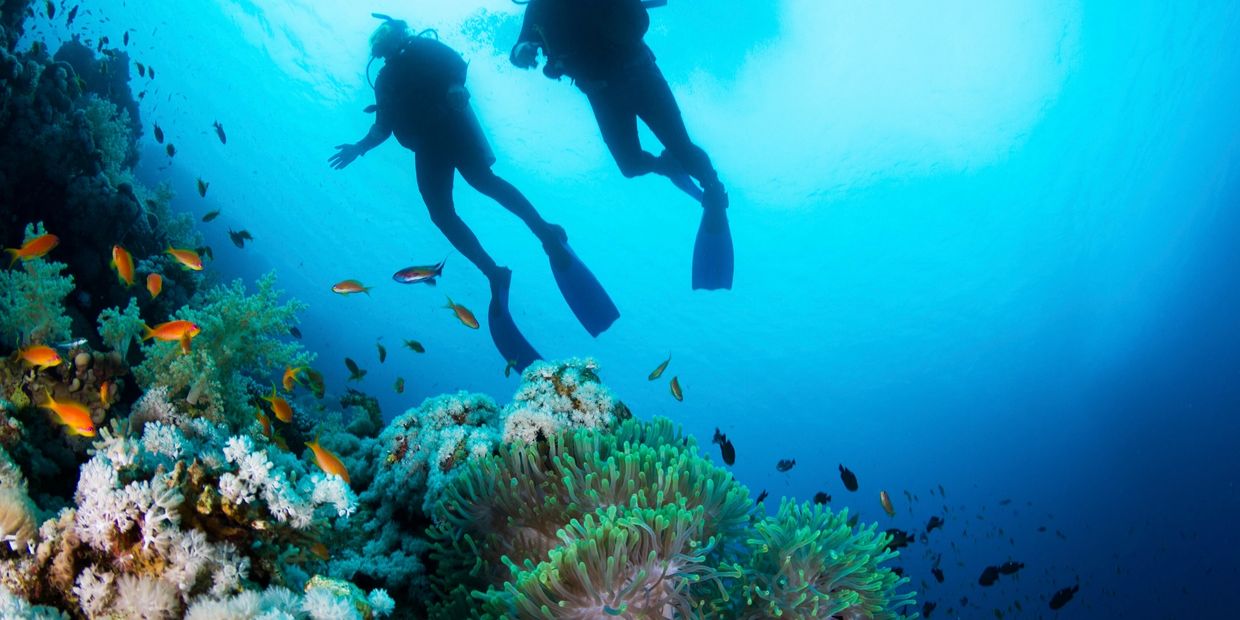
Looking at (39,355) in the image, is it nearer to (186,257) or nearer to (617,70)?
(186,257)

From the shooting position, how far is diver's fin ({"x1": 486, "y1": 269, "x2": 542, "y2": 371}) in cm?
945

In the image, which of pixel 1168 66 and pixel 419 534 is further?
pixel 1168 66

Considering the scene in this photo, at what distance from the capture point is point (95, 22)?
35219 mm

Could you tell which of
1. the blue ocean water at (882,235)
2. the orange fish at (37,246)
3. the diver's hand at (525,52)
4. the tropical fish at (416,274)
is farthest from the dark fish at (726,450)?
the blue ocean water at (882,235)

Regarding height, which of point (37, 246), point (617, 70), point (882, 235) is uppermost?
point (882, 235)

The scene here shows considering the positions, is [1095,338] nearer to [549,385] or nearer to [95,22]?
[549,385]

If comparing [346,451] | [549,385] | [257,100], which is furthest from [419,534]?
[257,100]

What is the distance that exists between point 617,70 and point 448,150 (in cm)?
322

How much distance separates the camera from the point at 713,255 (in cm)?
1002

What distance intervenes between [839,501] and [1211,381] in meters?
24.5

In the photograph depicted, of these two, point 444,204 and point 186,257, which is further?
point 444,204

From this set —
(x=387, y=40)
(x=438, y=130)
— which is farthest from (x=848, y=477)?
(x=387, y=40)

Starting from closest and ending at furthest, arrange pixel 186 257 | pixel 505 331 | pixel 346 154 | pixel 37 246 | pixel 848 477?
1. pixel 37 246
2. pixel 186 257
3. pixel 848 477
4. pixel 346 154
5. pixel 505 331

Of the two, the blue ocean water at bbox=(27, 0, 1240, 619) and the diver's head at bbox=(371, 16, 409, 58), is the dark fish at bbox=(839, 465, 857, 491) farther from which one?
the blue ocean water at bbox=(27, 0, 1240, 619)
